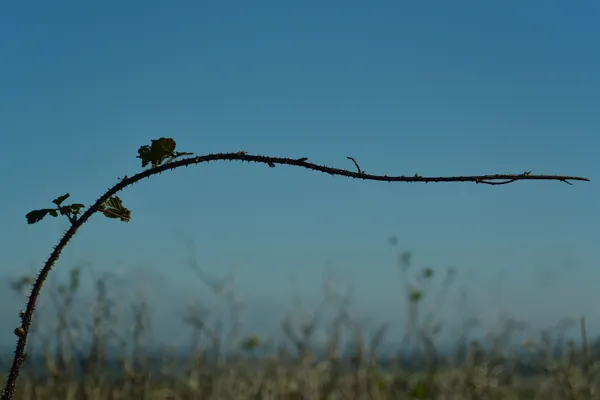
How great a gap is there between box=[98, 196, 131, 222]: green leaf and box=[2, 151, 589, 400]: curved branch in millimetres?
30

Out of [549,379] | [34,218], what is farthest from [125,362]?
[34,218]

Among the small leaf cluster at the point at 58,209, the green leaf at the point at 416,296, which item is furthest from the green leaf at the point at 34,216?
the green leaf at the point at 416,296

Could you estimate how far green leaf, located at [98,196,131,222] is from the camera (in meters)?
1.45

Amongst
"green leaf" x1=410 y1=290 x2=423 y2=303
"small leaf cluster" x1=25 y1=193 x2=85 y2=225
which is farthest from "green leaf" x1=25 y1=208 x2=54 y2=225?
"green leaf" x1=410 y1=290 x2=423 y2=303

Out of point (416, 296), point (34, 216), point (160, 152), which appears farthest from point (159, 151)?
point (416, 296)

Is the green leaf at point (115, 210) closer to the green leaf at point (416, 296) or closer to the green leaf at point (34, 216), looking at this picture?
the green leaf at point (34, 216)

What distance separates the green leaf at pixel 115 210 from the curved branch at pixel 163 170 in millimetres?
30

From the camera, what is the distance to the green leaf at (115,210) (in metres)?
1.45

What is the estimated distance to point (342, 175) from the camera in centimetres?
138

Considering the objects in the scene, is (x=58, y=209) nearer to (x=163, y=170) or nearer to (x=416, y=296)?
(x=163, y=170)

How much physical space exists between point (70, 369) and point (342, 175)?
3523 mm

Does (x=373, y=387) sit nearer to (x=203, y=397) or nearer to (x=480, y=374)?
(x=480, y=374)

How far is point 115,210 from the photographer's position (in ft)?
4.80

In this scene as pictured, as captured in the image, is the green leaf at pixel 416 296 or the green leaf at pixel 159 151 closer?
the green leaf at pixel 159 151
